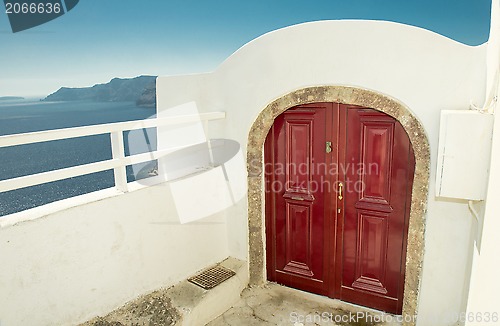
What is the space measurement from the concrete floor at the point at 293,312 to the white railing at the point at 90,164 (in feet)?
6.30

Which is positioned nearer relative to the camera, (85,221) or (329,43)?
(85,221)

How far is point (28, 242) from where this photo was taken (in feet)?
8.49

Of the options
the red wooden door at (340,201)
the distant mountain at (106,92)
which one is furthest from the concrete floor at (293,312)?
the distant mountain at (106,92)

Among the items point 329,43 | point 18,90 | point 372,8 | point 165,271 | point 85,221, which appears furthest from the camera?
point 18,90

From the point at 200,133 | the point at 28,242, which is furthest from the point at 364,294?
the point at 28,242

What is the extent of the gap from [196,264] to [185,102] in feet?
6.99

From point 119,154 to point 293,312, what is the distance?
101 inches

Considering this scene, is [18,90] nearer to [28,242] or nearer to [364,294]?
[28,242]

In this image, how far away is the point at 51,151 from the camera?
45469mm

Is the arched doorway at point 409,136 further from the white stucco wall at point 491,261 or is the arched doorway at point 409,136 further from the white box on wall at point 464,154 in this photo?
the white stucco wall at point 491,261

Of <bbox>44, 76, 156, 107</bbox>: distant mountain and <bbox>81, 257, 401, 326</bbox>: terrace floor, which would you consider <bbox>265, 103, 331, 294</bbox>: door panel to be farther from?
<bbox>44, 76, 156, 107</bbox>: distant mountain

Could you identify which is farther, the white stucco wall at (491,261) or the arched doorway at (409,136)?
the arched doorway at (409,136)

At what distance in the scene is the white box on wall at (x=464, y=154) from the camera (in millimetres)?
2422

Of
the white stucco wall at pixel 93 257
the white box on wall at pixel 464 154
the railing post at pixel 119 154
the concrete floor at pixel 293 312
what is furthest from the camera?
the concrete floor at pixel 293 312
